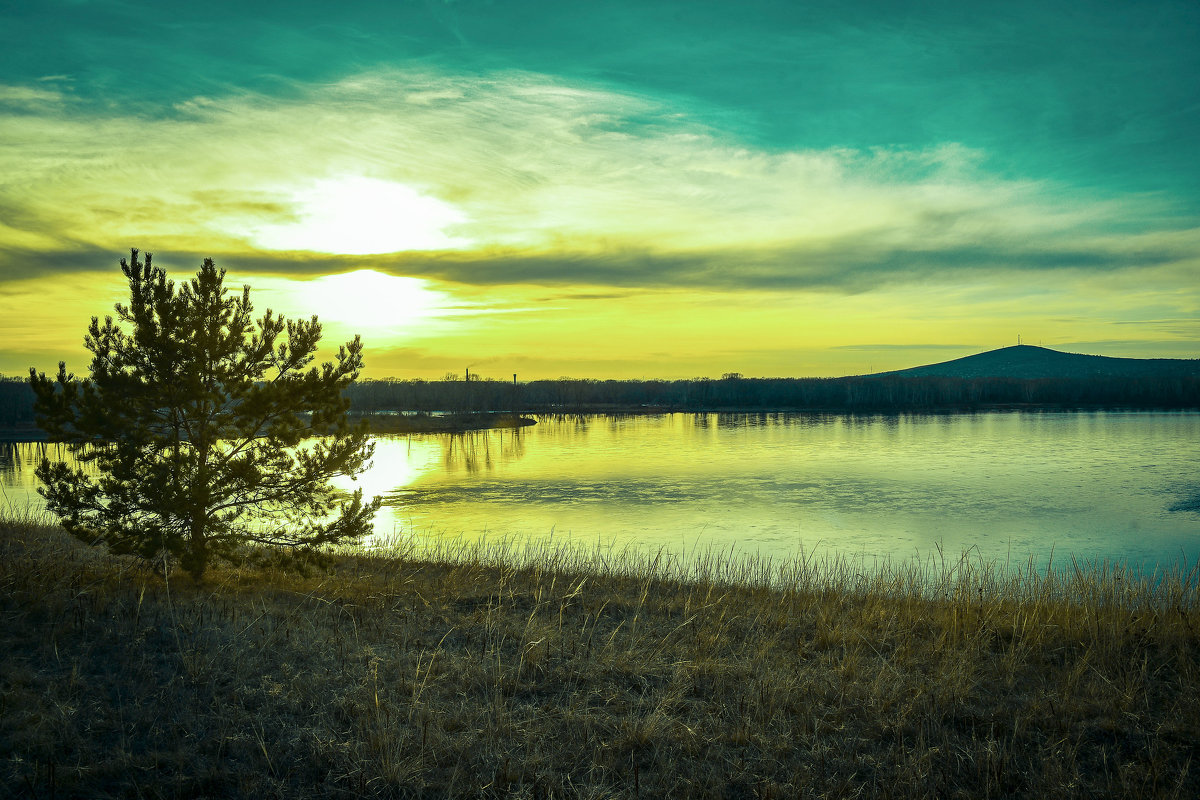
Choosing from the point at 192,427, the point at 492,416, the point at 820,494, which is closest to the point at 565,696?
the point at 192,427

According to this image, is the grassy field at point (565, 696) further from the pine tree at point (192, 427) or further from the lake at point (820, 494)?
the lake at point (820, 494)

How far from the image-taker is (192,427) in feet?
31.4

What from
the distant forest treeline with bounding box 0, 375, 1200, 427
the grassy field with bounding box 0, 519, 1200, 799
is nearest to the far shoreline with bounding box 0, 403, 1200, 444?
the distant forest treeline with bounding box 0, 375, 1200, 427

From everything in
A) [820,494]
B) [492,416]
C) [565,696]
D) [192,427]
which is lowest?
[820,494]

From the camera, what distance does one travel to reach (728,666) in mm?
7004

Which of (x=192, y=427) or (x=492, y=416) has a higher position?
(x=192, y=427)

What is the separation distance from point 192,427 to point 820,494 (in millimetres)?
23907

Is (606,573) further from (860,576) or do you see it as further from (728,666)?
(728,666)

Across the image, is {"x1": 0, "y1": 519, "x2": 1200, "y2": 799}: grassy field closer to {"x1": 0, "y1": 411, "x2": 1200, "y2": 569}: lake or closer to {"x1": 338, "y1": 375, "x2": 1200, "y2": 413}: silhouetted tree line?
{"x1": 0, "y1": 411, "x2": 1200, "y2": 569}: lake

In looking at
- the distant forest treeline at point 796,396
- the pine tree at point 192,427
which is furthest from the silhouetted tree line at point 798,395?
the pine tree at point 192,427

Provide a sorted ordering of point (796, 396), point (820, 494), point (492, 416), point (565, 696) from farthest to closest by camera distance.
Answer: point (796, 396) → point (492, 416) → point (820, 494) → point (565, 696)

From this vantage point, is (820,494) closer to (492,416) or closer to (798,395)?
(492,416)

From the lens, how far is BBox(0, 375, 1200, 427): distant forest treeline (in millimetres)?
120438

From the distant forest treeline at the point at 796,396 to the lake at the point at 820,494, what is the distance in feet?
224
